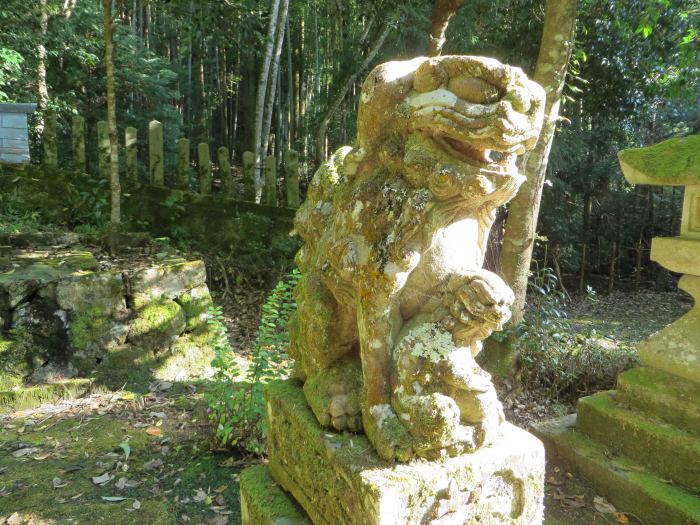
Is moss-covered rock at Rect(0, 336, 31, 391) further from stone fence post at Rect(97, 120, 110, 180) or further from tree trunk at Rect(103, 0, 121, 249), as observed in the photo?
stone fence post at Rect(97, 120, 110, 180)

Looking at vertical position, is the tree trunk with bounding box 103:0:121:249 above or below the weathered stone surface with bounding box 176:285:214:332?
above

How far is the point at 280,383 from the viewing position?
2207 millimetres

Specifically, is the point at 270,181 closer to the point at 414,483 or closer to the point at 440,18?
the point at 440,18

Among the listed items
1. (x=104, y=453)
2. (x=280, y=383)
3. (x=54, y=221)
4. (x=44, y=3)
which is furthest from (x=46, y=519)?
(x=44, y=3)

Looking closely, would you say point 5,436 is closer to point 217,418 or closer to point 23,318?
point 23,318

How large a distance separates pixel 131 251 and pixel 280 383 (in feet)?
12.7

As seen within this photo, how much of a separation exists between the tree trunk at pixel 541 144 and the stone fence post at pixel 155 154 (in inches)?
182

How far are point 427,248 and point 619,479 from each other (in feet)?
6.62

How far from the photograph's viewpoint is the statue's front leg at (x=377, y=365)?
61.4 inches

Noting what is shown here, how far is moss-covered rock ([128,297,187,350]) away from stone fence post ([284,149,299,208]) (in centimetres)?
244

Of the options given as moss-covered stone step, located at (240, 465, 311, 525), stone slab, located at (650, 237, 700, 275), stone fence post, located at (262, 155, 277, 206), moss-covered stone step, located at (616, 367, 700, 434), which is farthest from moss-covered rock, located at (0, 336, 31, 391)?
stone slab, located at (650, 237, 700, 275)

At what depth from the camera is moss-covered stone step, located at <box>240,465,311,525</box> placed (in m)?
1.90

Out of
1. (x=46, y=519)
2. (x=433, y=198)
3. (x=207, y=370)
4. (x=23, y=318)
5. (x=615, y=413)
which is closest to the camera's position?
(x=433, y=198)

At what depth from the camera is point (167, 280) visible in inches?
182
